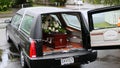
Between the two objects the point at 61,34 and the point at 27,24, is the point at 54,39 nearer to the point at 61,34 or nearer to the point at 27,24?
the point at 61,34

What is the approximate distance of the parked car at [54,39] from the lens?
5.92m

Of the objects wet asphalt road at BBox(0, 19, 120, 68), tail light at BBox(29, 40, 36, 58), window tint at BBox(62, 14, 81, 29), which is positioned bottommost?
wet asphalt road at BBox(0, 19, 120, 68)

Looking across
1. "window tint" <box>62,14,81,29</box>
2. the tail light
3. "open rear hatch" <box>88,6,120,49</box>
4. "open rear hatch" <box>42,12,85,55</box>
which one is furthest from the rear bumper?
"window tint" <box>62,14,81,29</box>

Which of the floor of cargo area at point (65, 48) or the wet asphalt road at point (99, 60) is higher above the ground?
the floor of cargo area at point (65, 48)

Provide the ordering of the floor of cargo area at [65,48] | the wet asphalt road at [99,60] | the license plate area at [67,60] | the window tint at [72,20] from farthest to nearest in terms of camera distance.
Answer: the wet asphalt road at [99,60]
the window tint at [72,20]
the floor of cargo area at [65,48]
the license plate area at [67,60]

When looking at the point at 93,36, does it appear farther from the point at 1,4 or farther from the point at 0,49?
the point at 1,4

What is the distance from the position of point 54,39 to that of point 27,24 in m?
0.80

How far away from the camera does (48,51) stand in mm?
6270

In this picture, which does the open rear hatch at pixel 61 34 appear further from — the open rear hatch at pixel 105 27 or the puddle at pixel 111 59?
the puddle at pixel 111 59

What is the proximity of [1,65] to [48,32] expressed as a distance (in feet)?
5.58

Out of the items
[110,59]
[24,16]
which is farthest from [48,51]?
[110,59]

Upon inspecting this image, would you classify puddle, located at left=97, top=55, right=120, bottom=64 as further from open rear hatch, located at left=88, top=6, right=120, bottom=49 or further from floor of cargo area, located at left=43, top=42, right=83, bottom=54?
floor of cargo area, located at left=43, top=42, right=83, bottom=54

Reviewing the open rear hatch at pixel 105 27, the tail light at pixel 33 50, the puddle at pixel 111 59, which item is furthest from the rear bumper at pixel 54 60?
the puddle at pixel 111 59

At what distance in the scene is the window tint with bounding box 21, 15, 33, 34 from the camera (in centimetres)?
648
